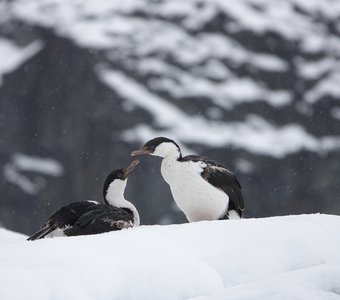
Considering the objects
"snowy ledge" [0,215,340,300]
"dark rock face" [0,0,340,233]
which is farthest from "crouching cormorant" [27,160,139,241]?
"dark rock face" [0,0,340,233]

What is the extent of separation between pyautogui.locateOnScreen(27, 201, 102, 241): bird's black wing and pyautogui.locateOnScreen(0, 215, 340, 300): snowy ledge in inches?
48.8

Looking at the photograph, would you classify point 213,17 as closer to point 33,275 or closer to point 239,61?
point 239,61

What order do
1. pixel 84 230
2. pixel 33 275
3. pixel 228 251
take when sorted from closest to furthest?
pixel 33 275, pixel 228 251, pixel 84 230

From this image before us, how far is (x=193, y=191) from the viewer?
6543 mm

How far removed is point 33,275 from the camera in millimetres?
3887

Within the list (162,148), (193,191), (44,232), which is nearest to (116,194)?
(162,148)

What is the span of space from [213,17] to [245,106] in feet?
15.2

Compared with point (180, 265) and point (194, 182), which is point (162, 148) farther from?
point (180, 265)

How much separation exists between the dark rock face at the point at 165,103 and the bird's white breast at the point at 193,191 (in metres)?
24.4

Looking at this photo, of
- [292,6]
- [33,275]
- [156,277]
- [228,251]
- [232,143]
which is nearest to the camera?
[33,275]

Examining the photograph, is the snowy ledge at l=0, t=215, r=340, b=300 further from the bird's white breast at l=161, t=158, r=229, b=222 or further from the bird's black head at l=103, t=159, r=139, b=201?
the bird's black head at l=103, t=159, r=139, b=201

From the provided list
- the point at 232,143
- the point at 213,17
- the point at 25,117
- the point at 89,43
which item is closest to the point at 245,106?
the point at 232,143

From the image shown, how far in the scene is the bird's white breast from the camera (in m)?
6.55

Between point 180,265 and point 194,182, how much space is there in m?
2.24
